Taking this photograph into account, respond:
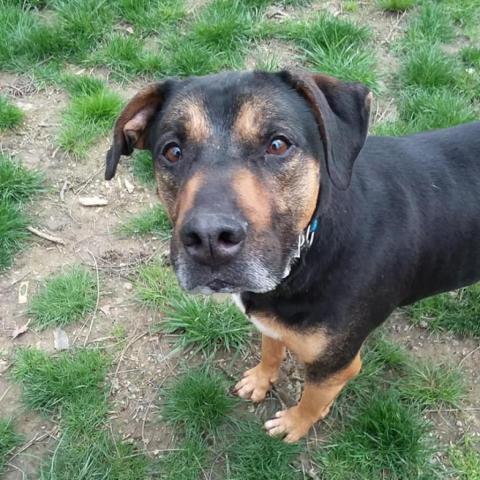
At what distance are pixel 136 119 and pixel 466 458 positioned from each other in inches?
113

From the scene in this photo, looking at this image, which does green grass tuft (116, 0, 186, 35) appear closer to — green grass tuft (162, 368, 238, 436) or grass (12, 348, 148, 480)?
grass (12, 348, 148, 480)

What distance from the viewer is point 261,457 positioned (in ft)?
13.4

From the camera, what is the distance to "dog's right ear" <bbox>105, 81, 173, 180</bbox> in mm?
3236

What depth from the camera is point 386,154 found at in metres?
3.64

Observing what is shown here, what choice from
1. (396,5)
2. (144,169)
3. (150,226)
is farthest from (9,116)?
(396,5)

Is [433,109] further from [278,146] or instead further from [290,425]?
[278,146]

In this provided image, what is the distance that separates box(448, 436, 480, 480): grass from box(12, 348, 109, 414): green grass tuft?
7.76 ft

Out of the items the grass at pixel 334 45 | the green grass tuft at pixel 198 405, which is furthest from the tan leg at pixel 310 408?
the grass at pixel 334 45

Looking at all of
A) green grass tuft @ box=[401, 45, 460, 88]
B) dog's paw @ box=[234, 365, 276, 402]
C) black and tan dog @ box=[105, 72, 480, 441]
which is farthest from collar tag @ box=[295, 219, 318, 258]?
green grass tuft @ box=[401, 45, 460, 88]

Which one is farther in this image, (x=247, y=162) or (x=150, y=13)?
(x=150, y=13)

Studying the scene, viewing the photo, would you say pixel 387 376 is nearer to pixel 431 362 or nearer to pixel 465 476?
pixel 431 362

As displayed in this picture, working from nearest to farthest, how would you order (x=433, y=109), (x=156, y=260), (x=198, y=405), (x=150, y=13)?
(x=198, y=405)
(x=156, y=260)
(x=433, y=109)
(x=150, y=13)

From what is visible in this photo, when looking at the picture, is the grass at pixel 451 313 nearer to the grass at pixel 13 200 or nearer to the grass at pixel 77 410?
the grass at pixel 77 410

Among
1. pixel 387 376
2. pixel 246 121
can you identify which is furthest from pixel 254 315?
pixel 387 376
